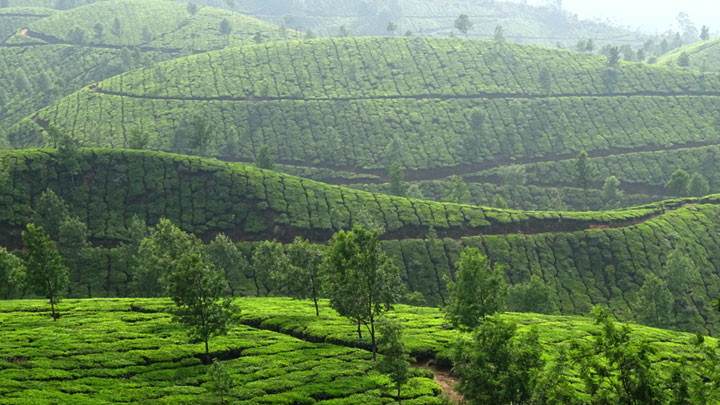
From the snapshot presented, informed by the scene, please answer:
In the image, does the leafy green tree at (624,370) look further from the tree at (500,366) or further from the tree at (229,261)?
the tree at (229,261)

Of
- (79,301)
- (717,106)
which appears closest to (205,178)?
(79,301)

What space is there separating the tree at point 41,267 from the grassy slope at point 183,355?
4.23 metres

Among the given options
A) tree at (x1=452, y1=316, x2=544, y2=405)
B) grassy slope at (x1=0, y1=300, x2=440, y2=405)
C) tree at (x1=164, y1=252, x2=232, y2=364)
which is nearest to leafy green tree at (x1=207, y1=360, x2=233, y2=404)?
grassy slope at (x1=0, y1=300, x2=440, y2=405)

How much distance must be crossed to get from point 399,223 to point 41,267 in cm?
6732

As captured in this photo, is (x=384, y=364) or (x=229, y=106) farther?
(x=229, y=106)

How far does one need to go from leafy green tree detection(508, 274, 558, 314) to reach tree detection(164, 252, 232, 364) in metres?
53.9

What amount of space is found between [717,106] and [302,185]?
167 metres

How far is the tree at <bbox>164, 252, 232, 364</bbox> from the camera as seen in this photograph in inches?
1933

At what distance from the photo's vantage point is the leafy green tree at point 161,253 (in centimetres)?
6652

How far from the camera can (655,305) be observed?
86.2 m

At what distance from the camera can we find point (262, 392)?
46000 mm

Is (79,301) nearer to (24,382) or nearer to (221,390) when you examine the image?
(24,382)

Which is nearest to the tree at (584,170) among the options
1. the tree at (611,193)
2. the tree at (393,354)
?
the tree at (611,193)

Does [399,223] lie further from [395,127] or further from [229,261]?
[395,127]
